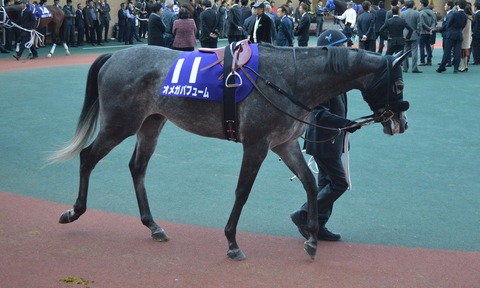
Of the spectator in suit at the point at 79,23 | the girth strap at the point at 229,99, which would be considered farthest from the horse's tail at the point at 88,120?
the spectator in suit at the point at 79,23

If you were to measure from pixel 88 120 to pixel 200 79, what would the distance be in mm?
1432

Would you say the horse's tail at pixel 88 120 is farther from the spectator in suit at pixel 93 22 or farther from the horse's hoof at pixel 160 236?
the spectator in suit at pixel 93 22

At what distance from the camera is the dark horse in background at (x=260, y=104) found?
5.62m

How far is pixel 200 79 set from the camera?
19.2 ft

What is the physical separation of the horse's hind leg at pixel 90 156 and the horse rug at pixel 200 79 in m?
0.64

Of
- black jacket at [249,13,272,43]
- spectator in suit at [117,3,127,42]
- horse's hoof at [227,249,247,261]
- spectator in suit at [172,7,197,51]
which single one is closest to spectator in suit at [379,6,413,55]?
black jacket at [249,13,272,43]

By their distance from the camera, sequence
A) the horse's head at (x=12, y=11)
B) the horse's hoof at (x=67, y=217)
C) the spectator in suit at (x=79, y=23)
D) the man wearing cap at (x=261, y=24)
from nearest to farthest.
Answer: the horse's hoof at (x=67, y=217) → the man wearing cap at (x=261, y=24) → the horse's head at (x=12, y=11) → the spectator in suit at (x=79, y=23)

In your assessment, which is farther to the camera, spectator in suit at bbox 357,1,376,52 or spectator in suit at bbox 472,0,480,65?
spectator in suit at bbox 472,0,480,65

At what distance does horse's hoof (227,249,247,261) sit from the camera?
5.68 m

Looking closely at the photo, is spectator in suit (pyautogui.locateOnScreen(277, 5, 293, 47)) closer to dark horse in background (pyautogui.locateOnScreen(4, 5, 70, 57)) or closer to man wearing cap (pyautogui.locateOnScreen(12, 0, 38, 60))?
man wearing cap (pyautogui.locateOnScreen(12, 0, 38, 60))

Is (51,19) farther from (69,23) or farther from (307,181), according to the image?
(307,181)

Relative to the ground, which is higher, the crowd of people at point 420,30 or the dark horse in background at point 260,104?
the dark horse in background at point 260,104

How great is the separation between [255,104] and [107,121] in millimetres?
1451

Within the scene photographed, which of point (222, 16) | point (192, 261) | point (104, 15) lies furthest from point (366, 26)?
point (192, 261)
